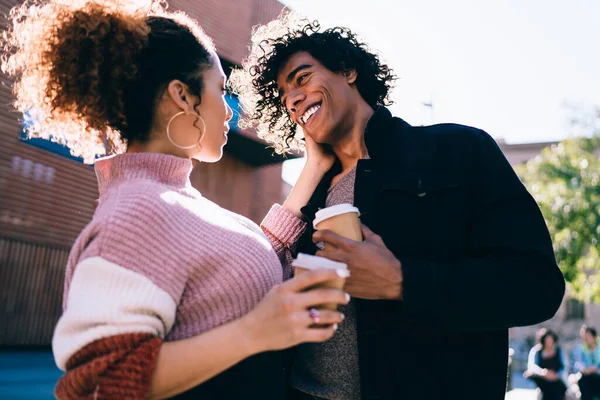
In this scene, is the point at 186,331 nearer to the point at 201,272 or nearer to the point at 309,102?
the point at 201,272

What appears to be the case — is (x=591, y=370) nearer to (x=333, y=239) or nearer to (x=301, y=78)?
(x=301, y=78)

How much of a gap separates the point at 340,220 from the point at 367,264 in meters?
0.16

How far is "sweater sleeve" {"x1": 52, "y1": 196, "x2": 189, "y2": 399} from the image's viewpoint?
53.4 inches

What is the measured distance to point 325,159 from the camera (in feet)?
9.49

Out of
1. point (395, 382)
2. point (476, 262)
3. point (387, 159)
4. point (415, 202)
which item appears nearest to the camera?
point (476, 262)

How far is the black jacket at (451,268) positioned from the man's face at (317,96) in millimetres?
554

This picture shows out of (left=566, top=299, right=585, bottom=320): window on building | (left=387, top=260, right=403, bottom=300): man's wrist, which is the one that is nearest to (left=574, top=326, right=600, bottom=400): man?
(left=387, top=260, right=403, bottom=300): man's wrist

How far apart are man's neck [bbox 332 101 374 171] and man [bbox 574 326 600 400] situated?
7691 millimetres

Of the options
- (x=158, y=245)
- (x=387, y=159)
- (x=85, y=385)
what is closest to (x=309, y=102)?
(x=387, y=159)

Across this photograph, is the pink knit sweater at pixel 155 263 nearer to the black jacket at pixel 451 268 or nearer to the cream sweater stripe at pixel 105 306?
the cream sweater stripe at pixel 105 306

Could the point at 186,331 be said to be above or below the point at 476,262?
below

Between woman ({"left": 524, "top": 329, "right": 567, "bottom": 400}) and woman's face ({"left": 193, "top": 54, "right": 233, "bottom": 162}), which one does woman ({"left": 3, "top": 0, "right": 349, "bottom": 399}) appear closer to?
woman's face ({"left": 193, "top": 54, "right": 233, "bottom": 162})

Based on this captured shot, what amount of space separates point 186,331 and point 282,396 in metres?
0.47

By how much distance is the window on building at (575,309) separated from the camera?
34.5 metres
